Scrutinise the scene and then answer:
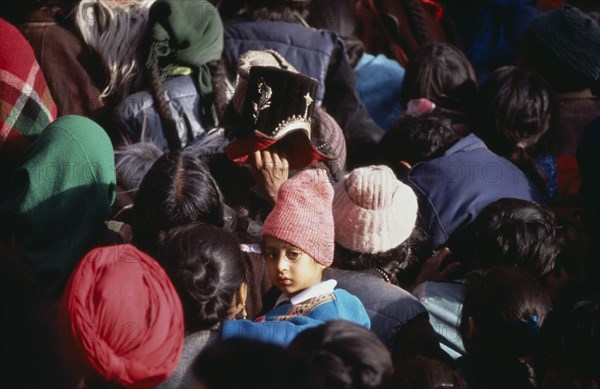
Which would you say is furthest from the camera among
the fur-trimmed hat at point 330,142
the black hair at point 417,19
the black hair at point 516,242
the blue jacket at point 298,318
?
the black hair at point 417,19

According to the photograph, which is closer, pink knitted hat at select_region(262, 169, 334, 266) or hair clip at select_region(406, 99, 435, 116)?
pink knitted hat at select_region(262, 169, 334, 266)

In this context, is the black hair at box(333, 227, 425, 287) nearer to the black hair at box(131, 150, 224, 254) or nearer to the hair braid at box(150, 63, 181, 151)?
the black hair at box(131, 150, 224, 254)

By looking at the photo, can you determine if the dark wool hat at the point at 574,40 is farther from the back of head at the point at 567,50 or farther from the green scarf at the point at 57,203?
the green scarf at the point at 57,203

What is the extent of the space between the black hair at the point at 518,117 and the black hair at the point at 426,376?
145cm

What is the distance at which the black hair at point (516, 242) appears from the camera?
240 centimetres

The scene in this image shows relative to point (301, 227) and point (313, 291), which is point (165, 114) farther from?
point (313, 291)

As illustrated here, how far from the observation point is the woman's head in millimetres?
2258

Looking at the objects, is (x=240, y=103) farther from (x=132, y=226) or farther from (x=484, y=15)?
(x=484, y=15)

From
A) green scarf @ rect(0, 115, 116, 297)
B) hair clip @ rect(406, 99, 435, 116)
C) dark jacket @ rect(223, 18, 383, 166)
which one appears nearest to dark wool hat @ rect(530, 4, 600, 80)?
hair clip @ rect(406, 99, 435, 116)

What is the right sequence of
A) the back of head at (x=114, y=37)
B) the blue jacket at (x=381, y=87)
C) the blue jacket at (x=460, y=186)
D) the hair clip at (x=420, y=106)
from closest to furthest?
the blue jacket at (x=460, y=186) < the back of head at (x=114, y=37) < the hair clip at (x=420, y=106) < the blue jacket at (x=381, y=87)

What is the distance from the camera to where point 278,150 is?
283 cm

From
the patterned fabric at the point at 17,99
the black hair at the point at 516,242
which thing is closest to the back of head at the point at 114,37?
the patterned fabric at the point at 17,99

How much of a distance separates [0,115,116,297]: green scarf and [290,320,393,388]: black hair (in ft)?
3.73

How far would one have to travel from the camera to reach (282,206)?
231 cm
